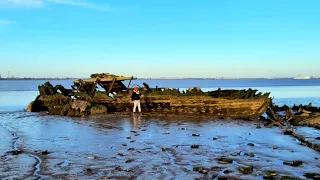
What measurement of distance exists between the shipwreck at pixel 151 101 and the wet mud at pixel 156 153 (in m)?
5.34

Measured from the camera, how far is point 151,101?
85.6 ft

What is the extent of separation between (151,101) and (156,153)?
15.0 m

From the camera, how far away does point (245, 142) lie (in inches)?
524

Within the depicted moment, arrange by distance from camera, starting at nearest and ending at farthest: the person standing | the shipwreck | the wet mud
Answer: the wet mud, the shipwreck, the person standing

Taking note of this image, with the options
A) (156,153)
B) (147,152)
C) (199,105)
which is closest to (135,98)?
(199,105)

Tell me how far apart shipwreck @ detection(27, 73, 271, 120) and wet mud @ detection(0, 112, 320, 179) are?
534 centimetres

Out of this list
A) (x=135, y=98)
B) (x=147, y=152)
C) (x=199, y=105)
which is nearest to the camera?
(x=147, y=152)

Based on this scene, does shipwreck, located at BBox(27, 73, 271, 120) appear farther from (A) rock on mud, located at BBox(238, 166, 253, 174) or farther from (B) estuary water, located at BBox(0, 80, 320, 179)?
(A) rock on mud, located at BBox(238, 166, 253, 174)

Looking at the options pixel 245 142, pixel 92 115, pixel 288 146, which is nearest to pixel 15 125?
pixel 92 115

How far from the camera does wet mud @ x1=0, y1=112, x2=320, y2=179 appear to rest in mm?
8680

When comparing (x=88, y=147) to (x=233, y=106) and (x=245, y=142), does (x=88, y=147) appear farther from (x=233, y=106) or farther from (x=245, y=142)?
(x=233, y=106)

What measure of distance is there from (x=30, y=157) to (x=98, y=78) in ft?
58.1

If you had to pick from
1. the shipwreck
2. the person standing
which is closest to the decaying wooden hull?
the shipwreck

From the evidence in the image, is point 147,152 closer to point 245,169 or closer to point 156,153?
point 156,153
